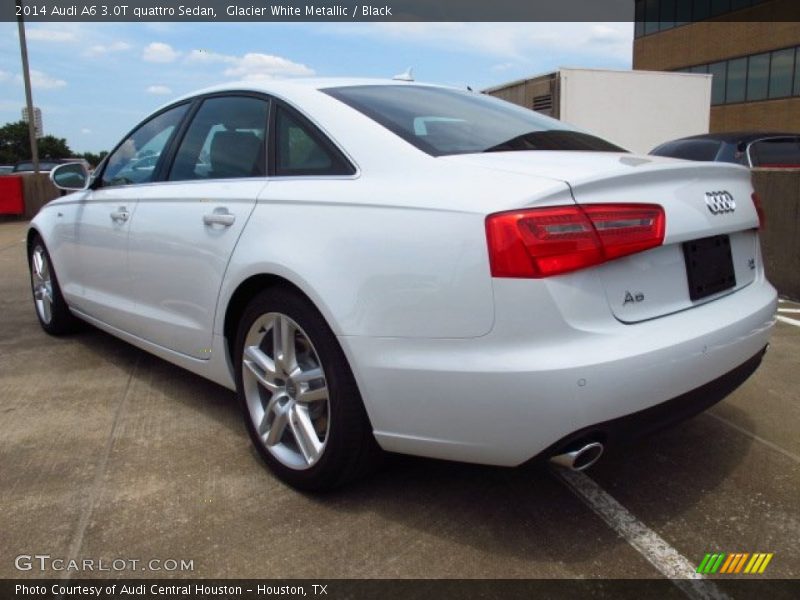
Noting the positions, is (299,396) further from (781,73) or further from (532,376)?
(781,73)

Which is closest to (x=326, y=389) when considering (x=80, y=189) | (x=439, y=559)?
(x=439, y=559)

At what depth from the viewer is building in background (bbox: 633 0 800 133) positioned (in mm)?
27953

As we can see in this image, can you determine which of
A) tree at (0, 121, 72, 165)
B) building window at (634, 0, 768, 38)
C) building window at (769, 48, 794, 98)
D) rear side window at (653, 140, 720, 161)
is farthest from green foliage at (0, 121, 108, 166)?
rear side window at (653, 140, 720, 161)

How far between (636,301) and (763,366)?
2470 millimetres

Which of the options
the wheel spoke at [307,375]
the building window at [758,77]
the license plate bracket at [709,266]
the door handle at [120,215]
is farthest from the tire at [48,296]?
the building window at [758,77]

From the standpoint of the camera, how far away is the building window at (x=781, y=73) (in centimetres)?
2792

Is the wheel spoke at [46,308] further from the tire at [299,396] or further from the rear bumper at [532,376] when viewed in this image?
the rear bumper at [532,376]

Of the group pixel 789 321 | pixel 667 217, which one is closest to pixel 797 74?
pixel 789 321

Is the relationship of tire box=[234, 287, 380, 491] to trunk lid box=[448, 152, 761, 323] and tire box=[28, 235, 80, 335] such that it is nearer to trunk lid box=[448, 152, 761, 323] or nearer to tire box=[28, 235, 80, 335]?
trunk lid box=[448, 152, 761, 323]

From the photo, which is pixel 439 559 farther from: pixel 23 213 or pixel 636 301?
pixel 23 213

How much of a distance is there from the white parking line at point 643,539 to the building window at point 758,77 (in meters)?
31.3

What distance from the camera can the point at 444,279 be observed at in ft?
6.69

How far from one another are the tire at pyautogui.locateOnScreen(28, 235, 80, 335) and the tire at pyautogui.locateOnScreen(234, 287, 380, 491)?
2.47m

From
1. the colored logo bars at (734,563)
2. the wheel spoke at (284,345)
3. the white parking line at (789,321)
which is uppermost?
the wheel spoke at (284,345)
